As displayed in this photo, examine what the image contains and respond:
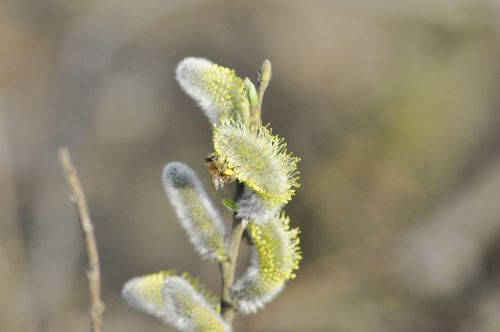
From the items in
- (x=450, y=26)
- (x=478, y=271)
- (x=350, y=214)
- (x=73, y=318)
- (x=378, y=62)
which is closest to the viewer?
(x=73, y=318)

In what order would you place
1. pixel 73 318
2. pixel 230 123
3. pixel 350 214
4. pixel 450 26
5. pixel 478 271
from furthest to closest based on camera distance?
pixel 450 26
pixel 350 214
pixel 478 271
pixel 73 318
pixel 230 123

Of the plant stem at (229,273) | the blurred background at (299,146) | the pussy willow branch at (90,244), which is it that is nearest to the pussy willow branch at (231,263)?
the plant stem at (229,273)

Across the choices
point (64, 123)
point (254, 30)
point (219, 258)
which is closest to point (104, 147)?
→ point (64, 123)

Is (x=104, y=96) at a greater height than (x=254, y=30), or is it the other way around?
(x=254, y=30)

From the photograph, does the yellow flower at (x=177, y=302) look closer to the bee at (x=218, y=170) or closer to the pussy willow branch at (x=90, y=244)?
the pussy willow branch at (x=90, y=244)

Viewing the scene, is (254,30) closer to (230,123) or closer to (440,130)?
→ (440,130)

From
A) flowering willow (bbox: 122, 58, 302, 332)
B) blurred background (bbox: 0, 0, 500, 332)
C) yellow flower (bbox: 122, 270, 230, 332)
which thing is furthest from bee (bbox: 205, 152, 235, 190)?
blurred background (bbox: 0, 0, 500, 332)
